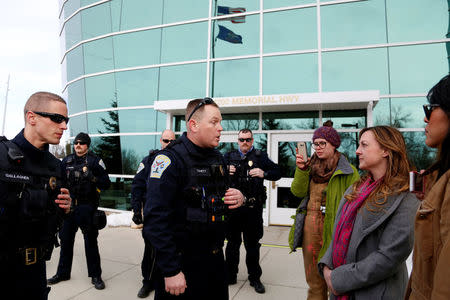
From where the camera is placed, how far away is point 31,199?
5.97 ft

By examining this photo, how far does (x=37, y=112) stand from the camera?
201cm

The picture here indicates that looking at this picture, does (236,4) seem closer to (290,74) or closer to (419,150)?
(290,74)

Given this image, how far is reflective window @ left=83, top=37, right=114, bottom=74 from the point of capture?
9914mm

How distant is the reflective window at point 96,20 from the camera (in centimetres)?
1002

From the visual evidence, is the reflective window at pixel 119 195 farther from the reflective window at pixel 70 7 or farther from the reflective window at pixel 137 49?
the reflective window at pixel 70 7

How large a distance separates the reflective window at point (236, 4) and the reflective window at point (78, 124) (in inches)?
245

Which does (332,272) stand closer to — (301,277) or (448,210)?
(448,210)

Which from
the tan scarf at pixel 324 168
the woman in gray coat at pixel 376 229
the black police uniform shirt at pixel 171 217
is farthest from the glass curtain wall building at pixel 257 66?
the black police uniform shirt at pixel 171 217

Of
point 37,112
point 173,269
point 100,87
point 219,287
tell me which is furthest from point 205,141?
point 100,87

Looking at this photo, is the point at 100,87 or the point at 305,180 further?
the point at 100,87

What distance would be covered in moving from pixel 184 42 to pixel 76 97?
17.2ft

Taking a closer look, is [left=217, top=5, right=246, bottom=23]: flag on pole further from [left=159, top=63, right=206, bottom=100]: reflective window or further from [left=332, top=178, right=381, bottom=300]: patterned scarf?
[left=332, top=178, right=381, bottom=300]: patterned scarf

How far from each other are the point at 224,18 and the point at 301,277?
24.5ft

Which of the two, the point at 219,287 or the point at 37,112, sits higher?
the point at 37,112
